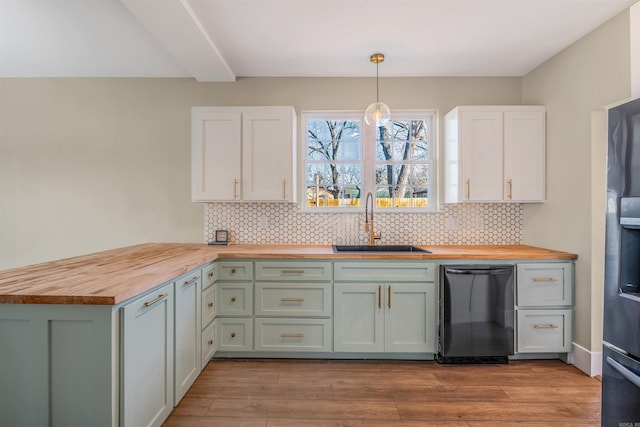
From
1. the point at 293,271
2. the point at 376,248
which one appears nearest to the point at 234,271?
the point at 293,271

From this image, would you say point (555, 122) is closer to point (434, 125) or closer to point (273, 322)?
point (434, 125)

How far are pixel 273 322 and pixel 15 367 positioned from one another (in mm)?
1623

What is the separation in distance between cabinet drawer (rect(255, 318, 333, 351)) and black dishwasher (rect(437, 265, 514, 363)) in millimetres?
956

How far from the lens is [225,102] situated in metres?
3.35

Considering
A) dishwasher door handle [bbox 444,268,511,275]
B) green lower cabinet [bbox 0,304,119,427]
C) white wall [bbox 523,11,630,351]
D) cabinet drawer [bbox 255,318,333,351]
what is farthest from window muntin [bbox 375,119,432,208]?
green lower cabinet [bbox 0,304,119,427]

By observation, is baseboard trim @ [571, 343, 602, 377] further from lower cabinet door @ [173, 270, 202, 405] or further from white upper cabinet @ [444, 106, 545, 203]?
lower cabinet door @ [173, 270, 202, 405]

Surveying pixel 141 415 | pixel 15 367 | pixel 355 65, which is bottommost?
pixel 141 415

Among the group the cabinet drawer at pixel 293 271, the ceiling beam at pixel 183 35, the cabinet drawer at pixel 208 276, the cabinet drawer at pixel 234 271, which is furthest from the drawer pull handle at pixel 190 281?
the ceiling beam at pixel 183 35

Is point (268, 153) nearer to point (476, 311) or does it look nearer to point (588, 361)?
point (476, 311)

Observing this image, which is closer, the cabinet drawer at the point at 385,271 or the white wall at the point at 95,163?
the cabinet drawer at the point at 385,271

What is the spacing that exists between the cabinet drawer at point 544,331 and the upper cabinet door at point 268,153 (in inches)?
88.1

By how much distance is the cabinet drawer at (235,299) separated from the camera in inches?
106

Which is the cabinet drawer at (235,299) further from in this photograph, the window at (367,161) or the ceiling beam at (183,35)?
the ceiling beam at (183,35)

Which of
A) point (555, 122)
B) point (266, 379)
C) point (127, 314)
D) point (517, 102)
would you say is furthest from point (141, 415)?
point (517, 102)
